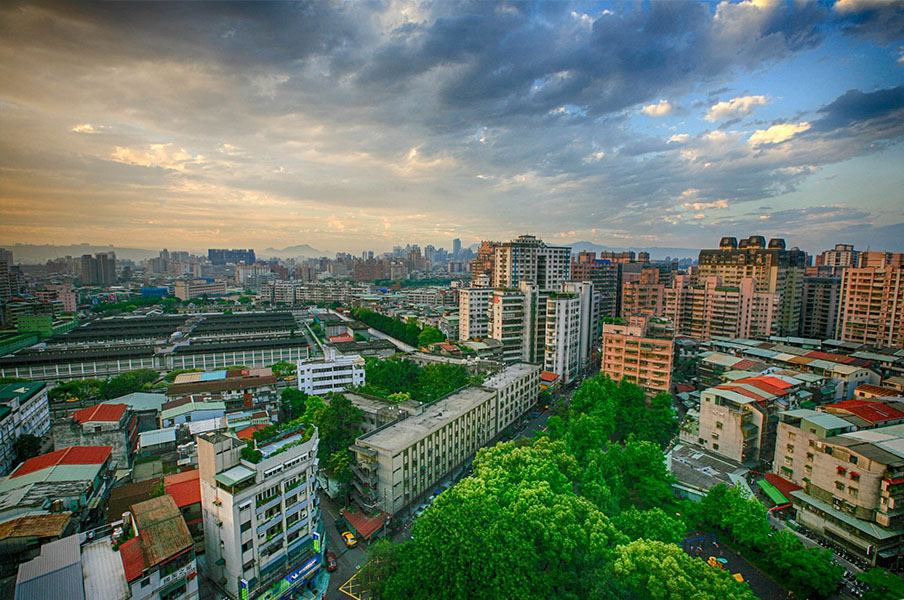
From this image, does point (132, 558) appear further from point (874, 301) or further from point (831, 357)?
point (874, 301)

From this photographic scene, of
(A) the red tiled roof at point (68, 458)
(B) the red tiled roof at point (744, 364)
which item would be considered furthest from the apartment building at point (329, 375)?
(B) the red tiled roof at point (744, 364)

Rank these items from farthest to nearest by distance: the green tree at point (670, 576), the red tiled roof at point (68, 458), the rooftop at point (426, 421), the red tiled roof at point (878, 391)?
the red tiled roof at point (878, 391) → the rooftop at point (426, 421) → the red tiled roof at point (68, 458) → the green tree at point (670, 576)

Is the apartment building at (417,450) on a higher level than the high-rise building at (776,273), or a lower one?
lower

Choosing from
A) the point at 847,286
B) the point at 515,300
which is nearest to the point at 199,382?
the point at 515,300

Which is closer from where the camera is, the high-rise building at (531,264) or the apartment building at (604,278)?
the high-rise building at (531,264)

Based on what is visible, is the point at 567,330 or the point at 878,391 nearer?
the point at 878,391

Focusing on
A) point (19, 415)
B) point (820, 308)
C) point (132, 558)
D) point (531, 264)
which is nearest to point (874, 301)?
point (820, 308)

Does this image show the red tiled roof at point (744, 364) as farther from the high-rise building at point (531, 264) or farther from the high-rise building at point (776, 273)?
the high-rise building at point (531, 264)
